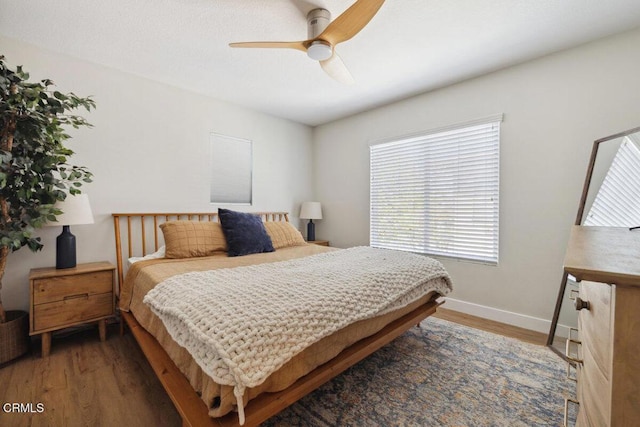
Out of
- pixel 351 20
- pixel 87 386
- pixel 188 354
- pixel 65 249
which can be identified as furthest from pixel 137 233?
pixel 351 20

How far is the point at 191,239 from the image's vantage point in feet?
7.96

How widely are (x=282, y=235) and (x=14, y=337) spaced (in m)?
2.17

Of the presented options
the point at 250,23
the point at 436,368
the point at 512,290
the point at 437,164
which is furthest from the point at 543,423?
the point at 250,23

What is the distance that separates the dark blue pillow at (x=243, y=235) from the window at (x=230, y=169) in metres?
0.79

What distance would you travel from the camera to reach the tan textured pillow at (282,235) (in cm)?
292

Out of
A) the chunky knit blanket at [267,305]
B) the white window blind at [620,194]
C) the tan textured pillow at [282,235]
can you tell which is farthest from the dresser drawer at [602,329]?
the tan textured pillow at [282,235]

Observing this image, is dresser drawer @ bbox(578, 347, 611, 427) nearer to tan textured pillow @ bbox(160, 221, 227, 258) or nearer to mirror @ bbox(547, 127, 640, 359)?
mirror @ bbox(547, 127, 640, 359)

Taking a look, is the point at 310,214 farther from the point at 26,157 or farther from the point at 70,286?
the point at 26,157

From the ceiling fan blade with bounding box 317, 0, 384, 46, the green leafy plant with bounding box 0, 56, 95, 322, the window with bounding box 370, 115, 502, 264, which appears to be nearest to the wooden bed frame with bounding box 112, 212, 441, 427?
the green leafy plant with bounding box 0, 56, 95, 322

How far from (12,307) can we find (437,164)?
13.6 feet

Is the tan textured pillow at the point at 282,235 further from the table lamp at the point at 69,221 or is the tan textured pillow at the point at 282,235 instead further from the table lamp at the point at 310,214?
the table lamp at the point at 69,221

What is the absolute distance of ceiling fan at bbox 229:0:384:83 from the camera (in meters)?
1.46

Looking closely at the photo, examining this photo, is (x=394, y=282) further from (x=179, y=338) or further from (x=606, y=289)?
(x=179, y=338)

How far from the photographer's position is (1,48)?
2.06m
